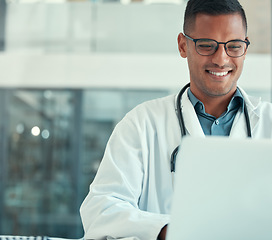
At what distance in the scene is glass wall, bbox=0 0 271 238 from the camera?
3900mm

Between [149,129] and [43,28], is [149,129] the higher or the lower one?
the lower one

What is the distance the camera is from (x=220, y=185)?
685 millimetres

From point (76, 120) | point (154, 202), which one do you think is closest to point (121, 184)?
point (154, 202)

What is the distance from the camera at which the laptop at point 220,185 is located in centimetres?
68

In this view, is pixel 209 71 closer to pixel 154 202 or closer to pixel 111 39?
pixel 154 202

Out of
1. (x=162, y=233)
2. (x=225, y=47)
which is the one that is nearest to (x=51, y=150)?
(x=225, y=47)

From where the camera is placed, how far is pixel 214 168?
26.8 inches

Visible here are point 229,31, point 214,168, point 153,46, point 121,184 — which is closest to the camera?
point 214,168

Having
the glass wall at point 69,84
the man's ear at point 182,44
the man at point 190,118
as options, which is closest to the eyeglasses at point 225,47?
the man at point 190,118

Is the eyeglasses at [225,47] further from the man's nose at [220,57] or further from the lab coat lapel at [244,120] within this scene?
the lab coat lapel at [244,120]

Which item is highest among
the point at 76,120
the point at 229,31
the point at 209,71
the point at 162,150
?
the point at 229,31

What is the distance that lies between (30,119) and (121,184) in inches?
118

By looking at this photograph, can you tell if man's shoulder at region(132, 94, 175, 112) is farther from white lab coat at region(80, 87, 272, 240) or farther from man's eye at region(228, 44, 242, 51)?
man's eye at region(228, 44, 242, 51)

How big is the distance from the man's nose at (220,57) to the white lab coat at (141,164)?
0.53 feet
